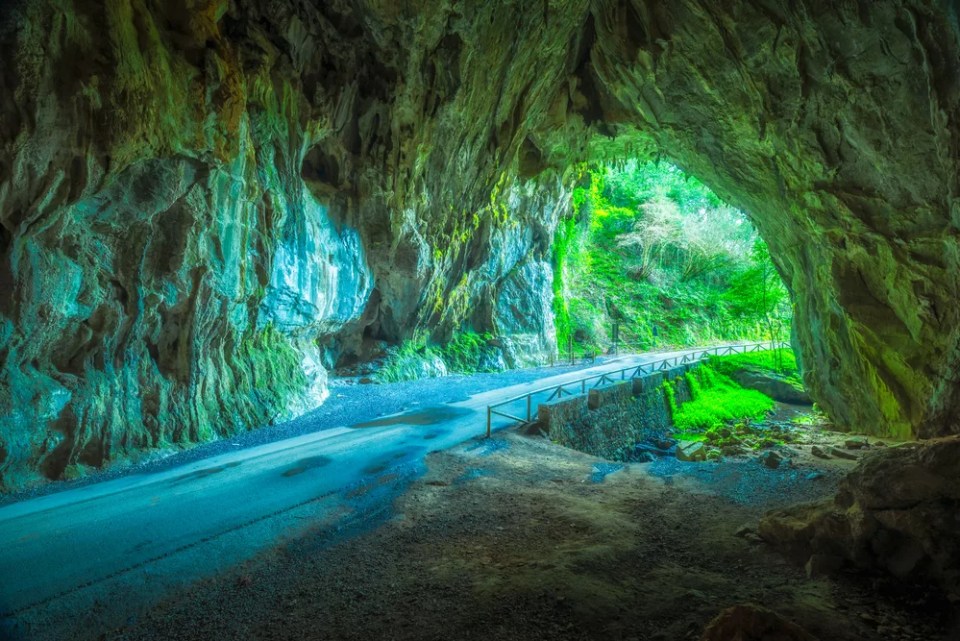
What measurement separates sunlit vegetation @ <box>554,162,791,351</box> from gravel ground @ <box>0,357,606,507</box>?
362 inches

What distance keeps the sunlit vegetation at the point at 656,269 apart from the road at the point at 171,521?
69.2ft

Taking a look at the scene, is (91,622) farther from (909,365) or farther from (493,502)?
(909,365)

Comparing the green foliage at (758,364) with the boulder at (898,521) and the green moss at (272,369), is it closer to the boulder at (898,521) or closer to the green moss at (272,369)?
the green moss at (272,369)

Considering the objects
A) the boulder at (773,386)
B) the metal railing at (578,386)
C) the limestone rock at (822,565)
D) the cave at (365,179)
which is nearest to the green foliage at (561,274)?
the metal railing at (578,386)

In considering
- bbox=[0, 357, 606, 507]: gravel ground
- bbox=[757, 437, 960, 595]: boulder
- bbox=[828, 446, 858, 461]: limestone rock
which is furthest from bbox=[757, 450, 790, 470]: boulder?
bbox=[0, 357, 606, 507]: gravel ground

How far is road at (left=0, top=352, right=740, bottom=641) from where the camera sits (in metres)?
4.25

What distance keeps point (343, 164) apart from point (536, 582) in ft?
45.0

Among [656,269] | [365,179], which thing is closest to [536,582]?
[365,179]

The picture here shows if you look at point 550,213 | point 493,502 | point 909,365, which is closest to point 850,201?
point 909,365

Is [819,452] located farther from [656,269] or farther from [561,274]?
[656,269]

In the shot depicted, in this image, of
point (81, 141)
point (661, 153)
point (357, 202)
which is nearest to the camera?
point (81, 141)

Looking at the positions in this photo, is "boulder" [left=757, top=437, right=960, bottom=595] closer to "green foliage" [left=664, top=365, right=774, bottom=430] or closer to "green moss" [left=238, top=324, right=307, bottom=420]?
"green moss" [left=238, top=324, right=307, bottom=420]

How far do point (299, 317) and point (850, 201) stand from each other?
45.6 feet

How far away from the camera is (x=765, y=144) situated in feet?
34.2
